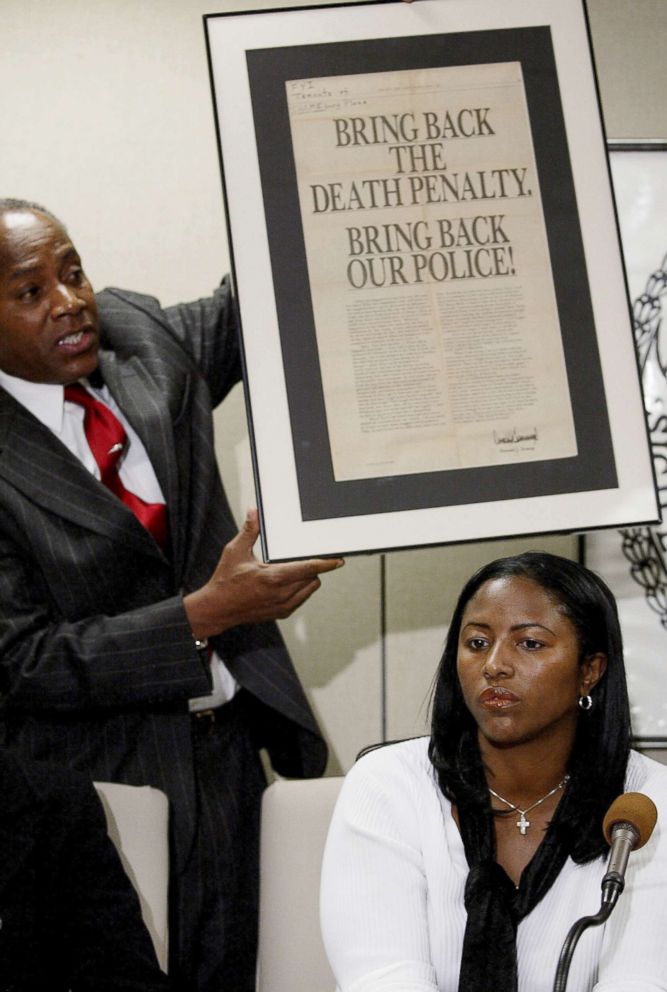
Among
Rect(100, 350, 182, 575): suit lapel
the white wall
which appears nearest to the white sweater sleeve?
Rect(100, 350, 182, 575): suit lapel

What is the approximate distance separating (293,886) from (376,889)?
0.87 feet

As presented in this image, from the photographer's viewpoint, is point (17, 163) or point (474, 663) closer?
point (474, 663)

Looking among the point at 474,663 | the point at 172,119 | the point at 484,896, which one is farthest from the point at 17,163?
the point at 484,896

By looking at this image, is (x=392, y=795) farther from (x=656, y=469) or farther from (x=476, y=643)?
(x=656, y=469)

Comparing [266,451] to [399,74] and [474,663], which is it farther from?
[399,74]

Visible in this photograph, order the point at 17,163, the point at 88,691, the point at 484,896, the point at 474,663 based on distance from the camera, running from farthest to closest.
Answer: the point at 17,163
the point at 88,691
the point at 474,663
the point at 484,896

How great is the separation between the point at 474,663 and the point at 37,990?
2.49 feet

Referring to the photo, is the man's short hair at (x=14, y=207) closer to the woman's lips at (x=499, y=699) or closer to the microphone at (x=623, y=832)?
the woman's lips at (x=499, y=699)

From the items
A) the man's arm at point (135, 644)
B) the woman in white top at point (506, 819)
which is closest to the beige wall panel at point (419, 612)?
the man's arm at point (135, 644)

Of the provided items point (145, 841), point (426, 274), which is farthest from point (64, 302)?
point (145, 841)

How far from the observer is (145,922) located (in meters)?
2.04

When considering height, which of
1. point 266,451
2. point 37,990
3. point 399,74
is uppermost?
point 399,74

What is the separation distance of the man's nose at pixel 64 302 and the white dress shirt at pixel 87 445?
0.15 meters

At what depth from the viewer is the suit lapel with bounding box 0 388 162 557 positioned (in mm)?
2293
